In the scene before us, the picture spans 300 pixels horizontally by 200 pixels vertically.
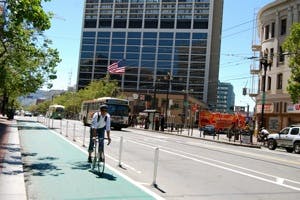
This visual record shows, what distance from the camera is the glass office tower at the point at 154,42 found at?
154125 millimetres

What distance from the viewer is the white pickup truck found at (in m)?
35.2

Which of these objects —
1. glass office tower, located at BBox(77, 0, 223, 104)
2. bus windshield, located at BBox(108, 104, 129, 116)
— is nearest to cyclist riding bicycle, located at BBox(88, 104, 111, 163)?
bus windshield, located at BBox(108, 104, 129, 116)

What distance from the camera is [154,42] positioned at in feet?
518

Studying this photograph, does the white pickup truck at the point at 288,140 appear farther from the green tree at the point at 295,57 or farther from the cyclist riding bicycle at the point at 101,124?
the cyclist riding bicycle at the point at 101,124

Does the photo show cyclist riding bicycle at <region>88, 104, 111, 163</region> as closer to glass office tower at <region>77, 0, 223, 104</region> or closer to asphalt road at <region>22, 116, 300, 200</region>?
asphalt road at <region>22, 116, 300, 200</region>

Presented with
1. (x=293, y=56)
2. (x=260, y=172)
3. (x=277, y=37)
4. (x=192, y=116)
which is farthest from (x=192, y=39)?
(x=260, y=172)

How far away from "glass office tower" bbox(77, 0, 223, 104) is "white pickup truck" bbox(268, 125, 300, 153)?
111 metres

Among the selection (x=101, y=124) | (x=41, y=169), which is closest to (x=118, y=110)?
(x=101, y=124)

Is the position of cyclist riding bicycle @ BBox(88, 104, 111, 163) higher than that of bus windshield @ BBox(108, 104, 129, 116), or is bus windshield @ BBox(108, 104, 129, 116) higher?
bus windshield @ BBox(108, 104, 129, 116)

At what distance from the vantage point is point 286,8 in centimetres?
5634

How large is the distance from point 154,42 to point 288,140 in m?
123

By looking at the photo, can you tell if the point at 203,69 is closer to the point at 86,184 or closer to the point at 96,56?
the point at 96,56

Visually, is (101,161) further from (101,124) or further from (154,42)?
(154,42)

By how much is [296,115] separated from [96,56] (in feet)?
379
